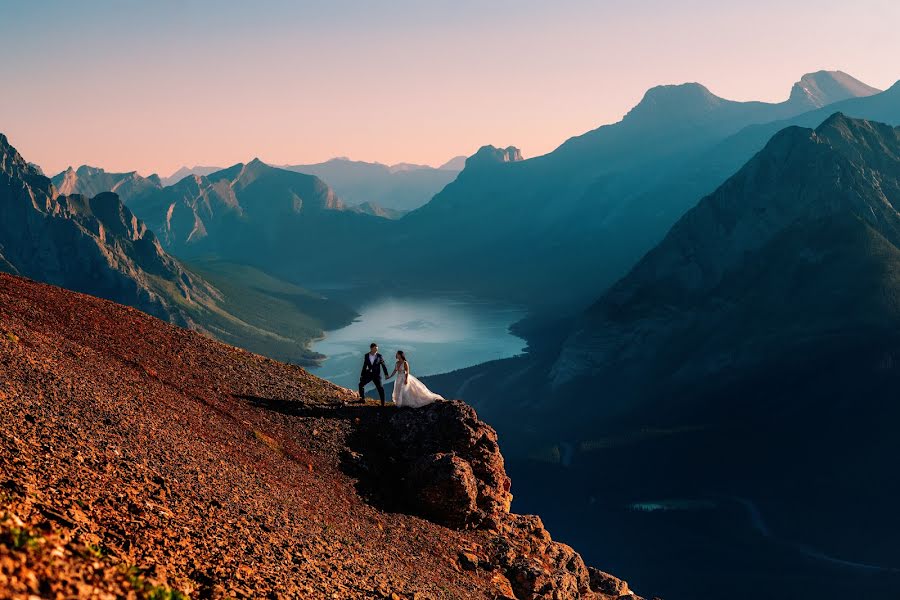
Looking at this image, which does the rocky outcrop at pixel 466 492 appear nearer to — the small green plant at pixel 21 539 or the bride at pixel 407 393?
the bride at pixel 407 393

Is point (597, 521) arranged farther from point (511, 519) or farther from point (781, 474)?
point (511, 519)

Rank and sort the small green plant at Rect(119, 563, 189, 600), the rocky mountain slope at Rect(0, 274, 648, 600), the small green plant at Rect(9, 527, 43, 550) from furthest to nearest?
the rocky mountain slope at Rect(0, 274, 648, 600) < the small green plant at Rect(119, 563, 189, 600) < the small green plant at Rect(9, 527, 43, 550)

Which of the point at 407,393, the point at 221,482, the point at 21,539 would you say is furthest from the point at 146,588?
the point at 407,393

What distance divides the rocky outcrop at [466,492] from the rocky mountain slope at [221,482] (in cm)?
11

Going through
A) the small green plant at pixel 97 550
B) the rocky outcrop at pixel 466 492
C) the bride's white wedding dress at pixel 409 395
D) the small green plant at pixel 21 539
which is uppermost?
the small green plant at pixel 21 539

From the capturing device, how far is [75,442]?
80.0 feet

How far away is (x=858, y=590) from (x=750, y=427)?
6684 centimetres

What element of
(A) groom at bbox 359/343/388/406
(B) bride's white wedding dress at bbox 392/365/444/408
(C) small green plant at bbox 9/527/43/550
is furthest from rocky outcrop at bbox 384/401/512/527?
(C) small green plant at bbox 9/527/43/550

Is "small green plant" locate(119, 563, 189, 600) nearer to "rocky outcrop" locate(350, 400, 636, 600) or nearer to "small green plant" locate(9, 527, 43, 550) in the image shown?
"small green plant" locate(9, 527, 43, 550)

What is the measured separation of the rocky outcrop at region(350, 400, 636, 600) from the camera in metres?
34.8

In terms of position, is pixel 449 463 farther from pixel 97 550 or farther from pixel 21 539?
pixel 21 539

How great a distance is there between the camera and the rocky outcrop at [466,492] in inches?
1372

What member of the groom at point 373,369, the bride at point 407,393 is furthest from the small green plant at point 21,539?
the bride at point 407,393

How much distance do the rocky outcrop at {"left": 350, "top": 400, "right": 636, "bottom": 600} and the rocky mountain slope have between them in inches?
4.3
